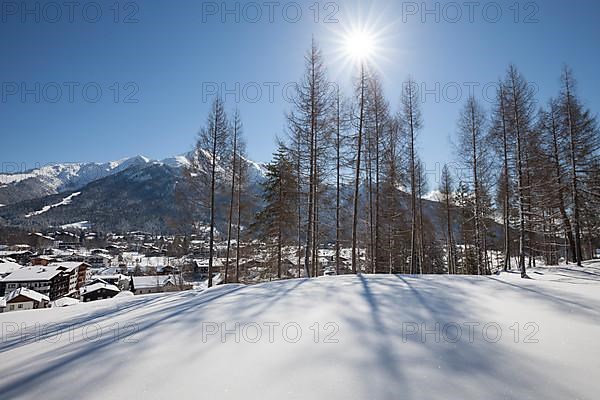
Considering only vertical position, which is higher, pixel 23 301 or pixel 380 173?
pixel 380 173

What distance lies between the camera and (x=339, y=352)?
300 centimetres

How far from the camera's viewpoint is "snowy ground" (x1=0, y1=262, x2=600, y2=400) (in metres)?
2.46

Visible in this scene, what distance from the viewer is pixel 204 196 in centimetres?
1423

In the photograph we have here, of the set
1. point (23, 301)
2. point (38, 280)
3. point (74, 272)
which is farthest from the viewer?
point (74, 272)

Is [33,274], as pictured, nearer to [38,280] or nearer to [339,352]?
[38,280]

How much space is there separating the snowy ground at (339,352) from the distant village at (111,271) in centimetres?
1090

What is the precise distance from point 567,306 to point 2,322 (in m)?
12.7

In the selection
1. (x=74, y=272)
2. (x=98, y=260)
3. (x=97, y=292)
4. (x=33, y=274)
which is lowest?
(x=98, y=260)

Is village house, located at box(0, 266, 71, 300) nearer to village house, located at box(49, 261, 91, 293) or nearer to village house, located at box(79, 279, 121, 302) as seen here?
village house, located at box(49, 261, 91, 293)

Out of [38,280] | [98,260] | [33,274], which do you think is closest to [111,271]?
[33,274]

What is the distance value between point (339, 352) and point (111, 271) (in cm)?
8845

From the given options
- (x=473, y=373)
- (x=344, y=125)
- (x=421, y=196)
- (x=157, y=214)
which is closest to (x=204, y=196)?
(x=344, y=125)

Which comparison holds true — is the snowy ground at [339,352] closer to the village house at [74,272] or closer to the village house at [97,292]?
the village house at [97,292]

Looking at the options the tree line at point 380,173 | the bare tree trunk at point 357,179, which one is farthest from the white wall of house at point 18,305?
the bare tree trunk at point 357,179
